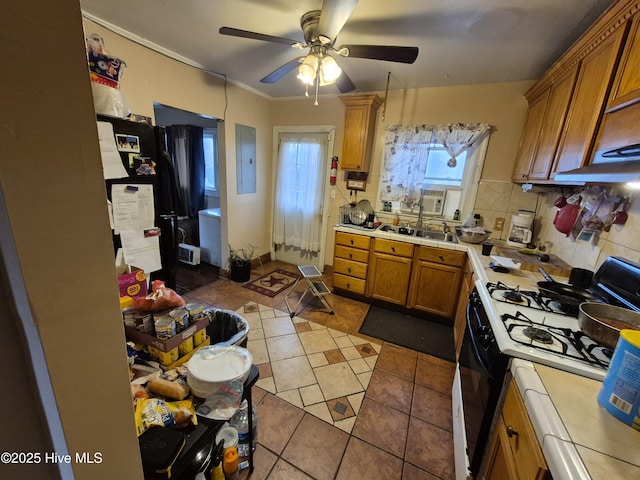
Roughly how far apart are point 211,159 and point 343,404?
149 inches

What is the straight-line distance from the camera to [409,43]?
6.08ft

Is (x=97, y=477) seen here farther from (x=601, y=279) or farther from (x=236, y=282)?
(x=236, y=282)

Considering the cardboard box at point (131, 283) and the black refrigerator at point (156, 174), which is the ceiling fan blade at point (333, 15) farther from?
the cardboard box at point (131, 283)

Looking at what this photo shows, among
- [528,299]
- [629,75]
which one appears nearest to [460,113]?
[629,75]

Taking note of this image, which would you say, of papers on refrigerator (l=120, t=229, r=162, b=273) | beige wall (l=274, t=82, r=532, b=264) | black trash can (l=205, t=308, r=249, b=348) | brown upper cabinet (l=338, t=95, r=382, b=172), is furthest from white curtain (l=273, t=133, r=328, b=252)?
black trash can (l=205, t=308, r=249, b=348)

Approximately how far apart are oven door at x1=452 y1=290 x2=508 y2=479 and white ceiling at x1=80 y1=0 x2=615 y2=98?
1.67 metres

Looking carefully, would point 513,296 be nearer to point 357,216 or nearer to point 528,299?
point 528,299

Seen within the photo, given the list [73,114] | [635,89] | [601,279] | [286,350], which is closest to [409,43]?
[635,89]

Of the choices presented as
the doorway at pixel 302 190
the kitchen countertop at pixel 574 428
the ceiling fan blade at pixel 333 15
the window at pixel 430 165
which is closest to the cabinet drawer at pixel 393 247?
the window at pixel 430 165

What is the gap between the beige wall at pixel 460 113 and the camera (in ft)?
8.08

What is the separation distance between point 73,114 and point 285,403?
1781mm

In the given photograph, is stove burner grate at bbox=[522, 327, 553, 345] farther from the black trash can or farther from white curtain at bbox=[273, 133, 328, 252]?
white curtain at bbox=[273, 133, 328, 252]

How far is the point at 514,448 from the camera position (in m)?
0.81

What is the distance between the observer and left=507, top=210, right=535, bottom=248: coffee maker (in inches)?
92.2
